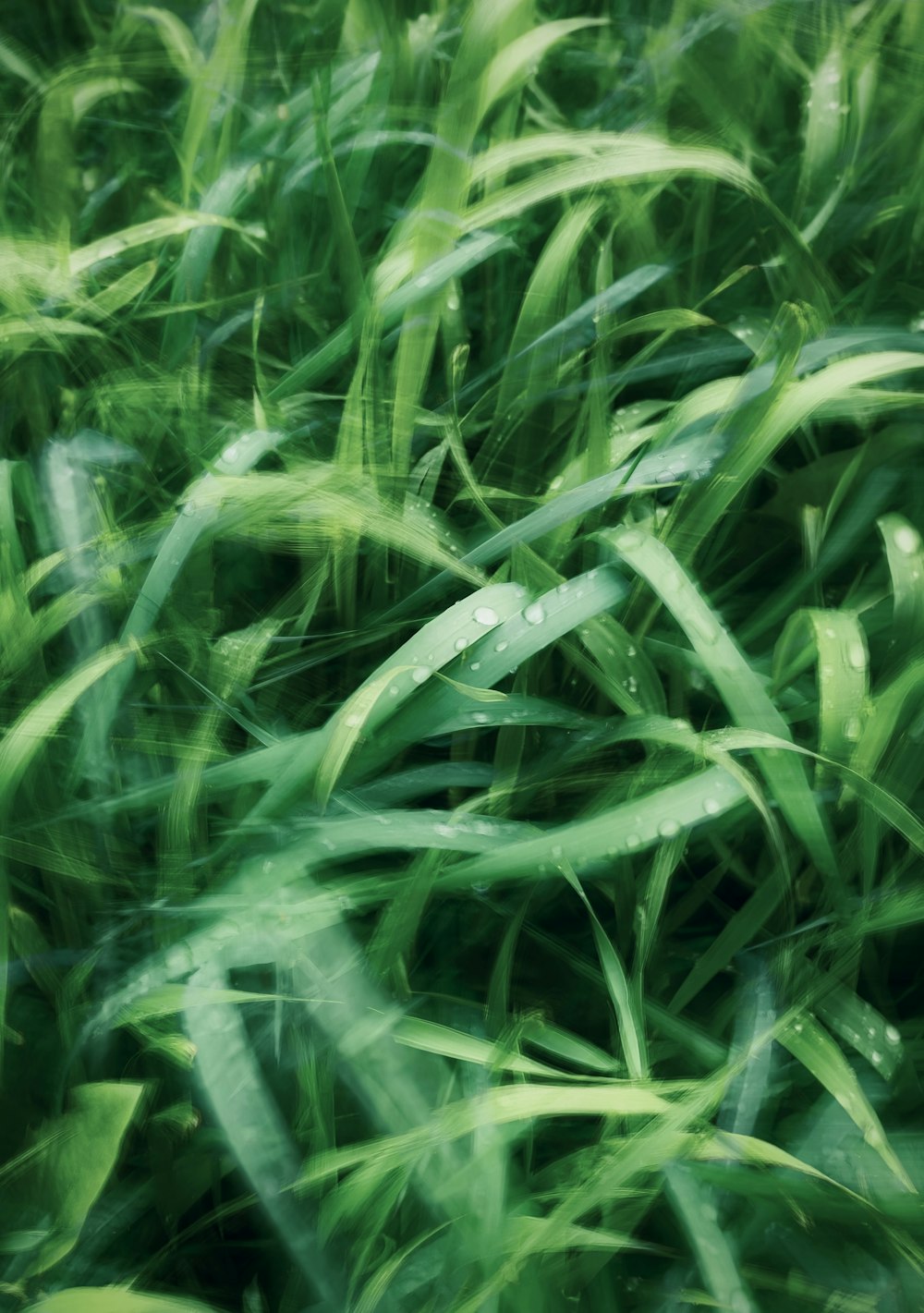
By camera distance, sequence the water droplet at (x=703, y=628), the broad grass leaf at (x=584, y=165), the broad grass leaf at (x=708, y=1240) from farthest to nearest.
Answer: the broad grass leaf at (x=584, y=165), the water droplet at (x=703, y=628), the broad grass leaf at (x=708, y=1240)

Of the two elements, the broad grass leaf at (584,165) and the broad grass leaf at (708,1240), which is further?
the broad grass leaf at (584,165)

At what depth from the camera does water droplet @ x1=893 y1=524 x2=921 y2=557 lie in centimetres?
63

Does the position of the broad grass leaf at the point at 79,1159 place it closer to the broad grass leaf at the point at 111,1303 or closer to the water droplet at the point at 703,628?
the broad grass leaf at the point at 111,1303

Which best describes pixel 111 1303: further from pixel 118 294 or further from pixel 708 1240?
pixel 118 294

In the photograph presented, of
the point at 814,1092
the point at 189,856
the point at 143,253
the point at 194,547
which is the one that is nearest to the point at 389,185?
the point at 143,253

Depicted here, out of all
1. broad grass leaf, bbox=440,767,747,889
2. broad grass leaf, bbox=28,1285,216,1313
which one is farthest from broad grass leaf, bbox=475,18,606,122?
broad grass leaf, bbox=28,1285,216,1313

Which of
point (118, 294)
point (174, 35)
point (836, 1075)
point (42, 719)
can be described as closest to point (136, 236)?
point (118, 294)

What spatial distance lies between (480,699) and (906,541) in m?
0.31

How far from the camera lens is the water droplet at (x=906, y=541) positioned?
63cm

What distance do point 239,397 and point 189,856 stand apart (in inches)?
14.8

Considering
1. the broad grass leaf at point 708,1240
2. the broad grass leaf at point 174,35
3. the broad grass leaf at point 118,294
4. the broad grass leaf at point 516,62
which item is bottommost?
the broad grass leaf at point 708,1240

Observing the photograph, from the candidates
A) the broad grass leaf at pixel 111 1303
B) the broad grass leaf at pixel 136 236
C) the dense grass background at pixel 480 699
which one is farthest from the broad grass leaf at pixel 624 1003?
the broad grass leaf at pixel 136 236

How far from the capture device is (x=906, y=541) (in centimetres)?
63

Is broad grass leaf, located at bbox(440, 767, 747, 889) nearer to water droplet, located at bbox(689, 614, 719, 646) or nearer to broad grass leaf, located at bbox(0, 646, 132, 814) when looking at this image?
water droplet, located at bbox(689, 614, 719, 646)
